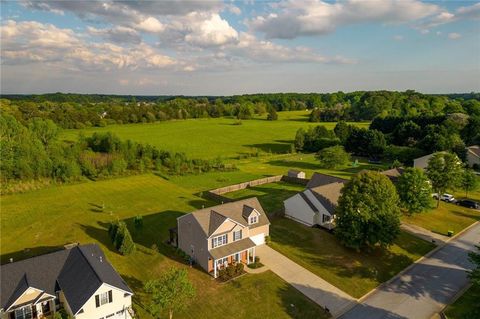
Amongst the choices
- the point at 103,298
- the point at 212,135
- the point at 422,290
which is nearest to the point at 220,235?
the point at 103,298

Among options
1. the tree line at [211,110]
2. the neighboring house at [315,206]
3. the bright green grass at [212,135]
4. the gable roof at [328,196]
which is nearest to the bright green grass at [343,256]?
the neighboring house at [315,206]

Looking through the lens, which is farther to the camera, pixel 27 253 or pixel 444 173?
pixel 444 173

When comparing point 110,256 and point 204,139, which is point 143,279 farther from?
point 204,139

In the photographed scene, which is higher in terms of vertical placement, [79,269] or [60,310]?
[79,269]

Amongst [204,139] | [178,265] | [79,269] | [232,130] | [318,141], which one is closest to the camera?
[79,269]

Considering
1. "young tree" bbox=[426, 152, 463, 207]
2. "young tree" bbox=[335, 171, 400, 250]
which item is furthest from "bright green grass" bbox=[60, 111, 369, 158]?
"young tree" bbox=[335, 171, 400, 250]

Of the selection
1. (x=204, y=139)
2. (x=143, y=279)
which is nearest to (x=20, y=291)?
(x=143, y=279)

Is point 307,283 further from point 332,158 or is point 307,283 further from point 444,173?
point 332,158
